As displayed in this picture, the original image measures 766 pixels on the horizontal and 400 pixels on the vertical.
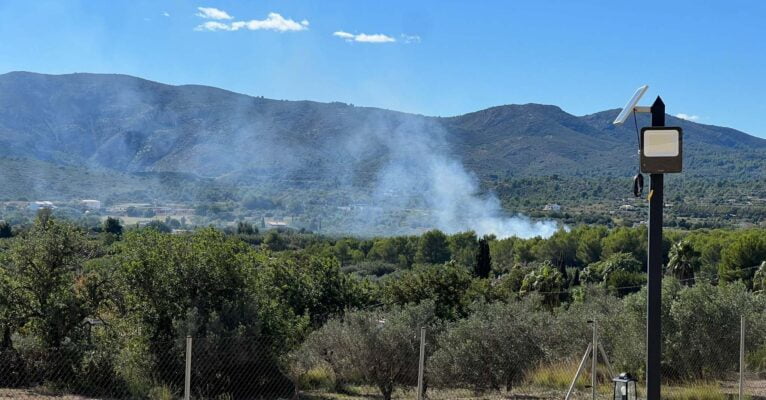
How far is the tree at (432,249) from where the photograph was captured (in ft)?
241

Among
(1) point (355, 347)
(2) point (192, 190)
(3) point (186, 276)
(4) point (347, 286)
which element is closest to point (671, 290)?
(1) point (355, 347)

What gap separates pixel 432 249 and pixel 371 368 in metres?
60.8

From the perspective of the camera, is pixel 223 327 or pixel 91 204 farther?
pixel 91 204

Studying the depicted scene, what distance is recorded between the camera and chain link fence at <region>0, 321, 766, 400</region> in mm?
12484

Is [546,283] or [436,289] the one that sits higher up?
[436,289]

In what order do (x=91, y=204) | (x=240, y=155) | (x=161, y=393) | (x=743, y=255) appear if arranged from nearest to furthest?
(x=161, y=393)
(x=743, y=255)
(x=91, y=204)
(x=240, y=155)

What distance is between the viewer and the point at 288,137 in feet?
504

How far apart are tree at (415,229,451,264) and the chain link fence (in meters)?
58.7

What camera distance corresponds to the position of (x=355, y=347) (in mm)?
13875

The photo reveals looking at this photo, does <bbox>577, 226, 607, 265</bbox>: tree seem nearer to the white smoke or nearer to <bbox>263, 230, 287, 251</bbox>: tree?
<bbox>263, 230, 287, 251</bbox>: tree

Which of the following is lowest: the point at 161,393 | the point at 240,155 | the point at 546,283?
the point at 546,283

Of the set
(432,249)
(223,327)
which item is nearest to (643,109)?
(223,327)

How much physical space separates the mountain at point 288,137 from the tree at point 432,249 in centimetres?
7122

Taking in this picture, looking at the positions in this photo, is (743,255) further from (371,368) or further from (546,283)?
(371,368)
